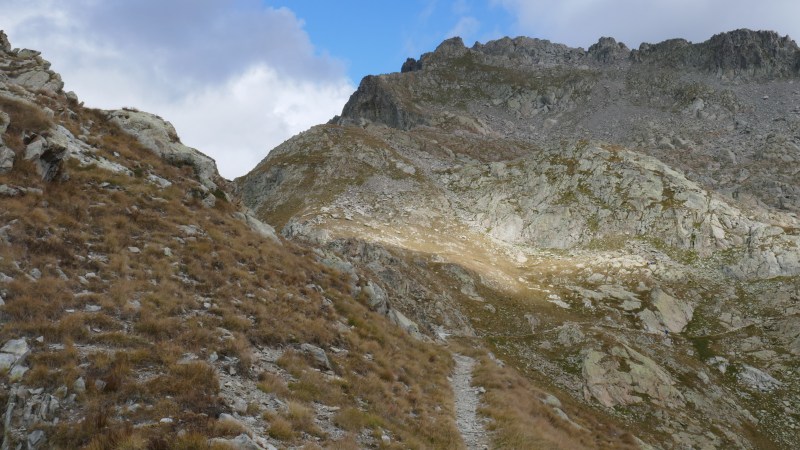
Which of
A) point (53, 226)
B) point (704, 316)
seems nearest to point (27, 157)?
Answer: point (53, 226)

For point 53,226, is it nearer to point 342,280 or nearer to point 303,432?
point 303,432

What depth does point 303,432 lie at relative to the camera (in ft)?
42.2

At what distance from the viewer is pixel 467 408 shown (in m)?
22.4

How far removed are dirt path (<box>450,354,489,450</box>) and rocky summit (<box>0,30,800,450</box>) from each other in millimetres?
194

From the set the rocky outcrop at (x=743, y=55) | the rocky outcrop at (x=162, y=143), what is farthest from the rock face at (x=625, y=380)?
the rocky outcrop at (x=743, y=55)

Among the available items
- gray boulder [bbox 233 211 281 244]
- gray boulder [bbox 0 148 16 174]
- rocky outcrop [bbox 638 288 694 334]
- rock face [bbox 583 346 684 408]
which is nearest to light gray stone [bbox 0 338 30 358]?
gray boulder [bbox 0 148 16 174]

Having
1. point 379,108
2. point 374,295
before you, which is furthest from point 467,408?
point 379,108

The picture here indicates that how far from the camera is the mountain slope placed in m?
40.0

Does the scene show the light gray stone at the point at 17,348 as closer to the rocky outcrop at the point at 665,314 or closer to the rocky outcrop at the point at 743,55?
the rocky outcrop at the point at 665,314

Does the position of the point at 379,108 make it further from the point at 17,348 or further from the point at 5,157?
the point at 17,348

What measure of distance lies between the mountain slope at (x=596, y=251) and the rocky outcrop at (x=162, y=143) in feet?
51.5

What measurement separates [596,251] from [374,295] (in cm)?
5153

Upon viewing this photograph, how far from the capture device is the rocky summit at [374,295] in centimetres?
1284

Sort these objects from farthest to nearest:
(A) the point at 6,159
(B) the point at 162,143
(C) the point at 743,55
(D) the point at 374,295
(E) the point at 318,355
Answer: (C) the point at 743,55 → (B) the point at 162,143 → (D) the point at 374,295 → (A) the point at 6,159 → (E) the point at 318,355
